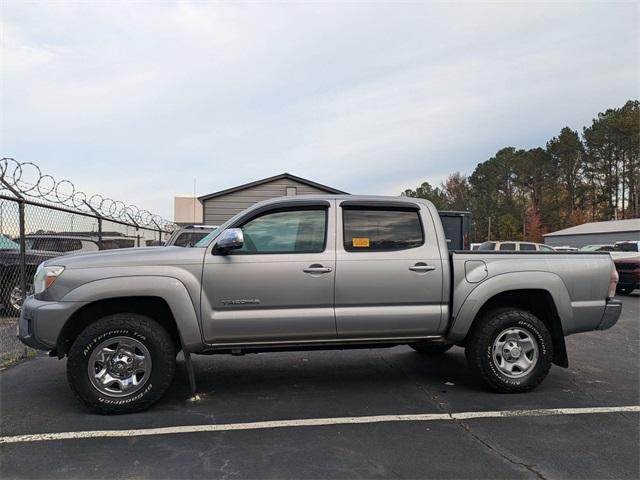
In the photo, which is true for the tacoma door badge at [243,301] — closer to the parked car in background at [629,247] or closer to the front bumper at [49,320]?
the front bumper at [49,320]

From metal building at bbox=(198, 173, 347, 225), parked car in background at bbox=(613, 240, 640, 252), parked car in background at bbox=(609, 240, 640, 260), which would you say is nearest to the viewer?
parked car in background at bbox=(609, 240, 640, 260)

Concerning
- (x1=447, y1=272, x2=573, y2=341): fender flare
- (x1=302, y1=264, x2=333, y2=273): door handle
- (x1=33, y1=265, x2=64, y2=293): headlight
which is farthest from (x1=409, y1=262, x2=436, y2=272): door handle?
(x1=33, y1=265, x2=64, y2=293): headlight

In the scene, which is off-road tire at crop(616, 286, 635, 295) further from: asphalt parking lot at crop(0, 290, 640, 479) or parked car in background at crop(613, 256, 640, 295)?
asphalt parking lot at crop(0, 290, 640, 479)

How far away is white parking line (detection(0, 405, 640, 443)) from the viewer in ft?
12.1

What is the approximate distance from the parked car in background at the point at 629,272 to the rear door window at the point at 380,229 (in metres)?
12.8

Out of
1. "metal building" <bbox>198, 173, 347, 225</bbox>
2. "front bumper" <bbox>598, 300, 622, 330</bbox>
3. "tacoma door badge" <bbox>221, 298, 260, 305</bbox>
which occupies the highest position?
"metal building" <bbox>198, 173, 347, 225</bbox>

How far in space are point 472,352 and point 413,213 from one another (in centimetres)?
149

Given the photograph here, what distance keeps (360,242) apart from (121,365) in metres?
2.40

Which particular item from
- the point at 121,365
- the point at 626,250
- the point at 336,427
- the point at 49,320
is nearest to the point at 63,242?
the point at 49,320

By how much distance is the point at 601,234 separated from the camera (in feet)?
121

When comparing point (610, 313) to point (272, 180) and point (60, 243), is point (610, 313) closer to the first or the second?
point (60, 243)

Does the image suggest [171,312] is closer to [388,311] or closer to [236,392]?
[236,392]

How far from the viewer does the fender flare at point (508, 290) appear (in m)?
4.62

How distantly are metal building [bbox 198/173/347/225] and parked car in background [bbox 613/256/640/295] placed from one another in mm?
10393
